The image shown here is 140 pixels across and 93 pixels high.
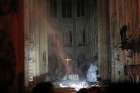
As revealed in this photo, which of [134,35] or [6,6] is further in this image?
[134,35]

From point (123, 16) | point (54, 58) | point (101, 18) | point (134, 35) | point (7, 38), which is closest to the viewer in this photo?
point (7, 38)

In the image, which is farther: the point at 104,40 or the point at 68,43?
the point at 68,43

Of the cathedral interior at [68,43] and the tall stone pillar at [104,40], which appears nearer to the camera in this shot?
the cathedral interior at [68,43]

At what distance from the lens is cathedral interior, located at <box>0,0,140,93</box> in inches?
353

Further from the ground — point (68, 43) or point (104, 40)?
point (104, 40)

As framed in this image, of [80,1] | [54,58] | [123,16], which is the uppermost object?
[80,1]

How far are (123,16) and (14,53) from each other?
9025mm

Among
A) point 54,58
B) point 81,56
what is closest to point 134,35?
point 54,58

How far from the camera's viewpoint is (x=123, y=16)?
670 inches

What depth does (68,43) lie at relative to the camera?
4784cm

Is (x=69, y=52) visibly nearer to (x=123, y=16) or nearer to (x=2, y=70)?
(x=123, y=16)

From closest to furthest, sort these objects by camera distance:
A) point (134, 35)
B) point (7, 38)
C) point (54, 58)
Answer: point (7, 38), point (134, 35), point (54, 58)

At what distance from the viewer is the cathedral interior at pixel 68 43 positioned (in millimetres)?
8977

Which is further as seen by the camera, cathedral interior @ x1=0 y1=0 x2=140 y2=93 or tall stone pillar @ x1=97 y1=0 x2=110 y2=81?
tall stone pillar @ x1=97 y1=0 x2=110 y2=81
